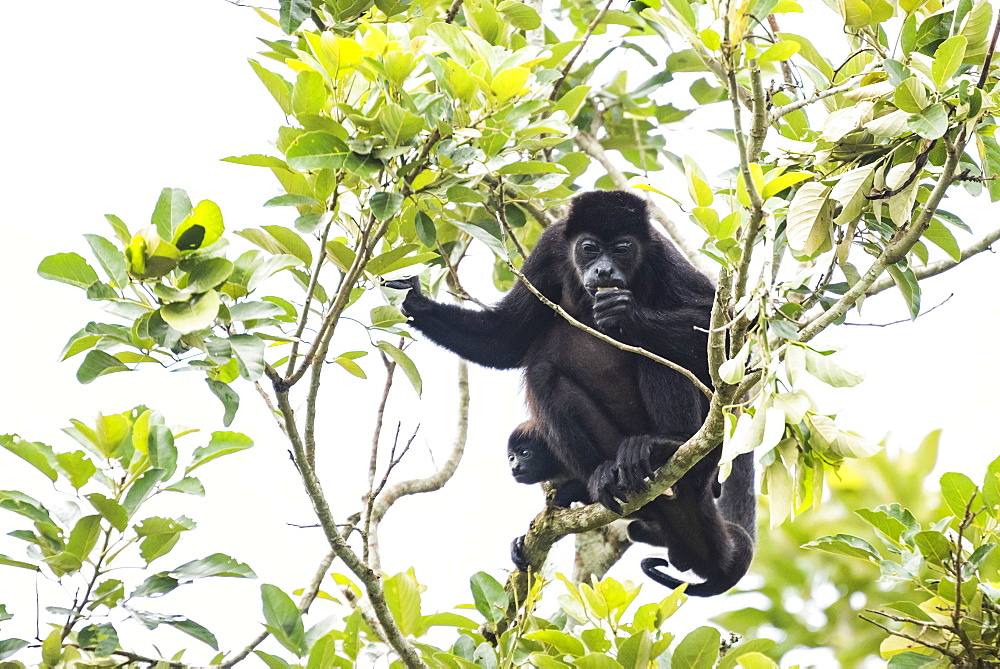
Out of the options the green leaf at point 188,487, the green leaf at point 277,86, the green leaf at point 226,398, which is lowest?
the green leaf at point 188,487

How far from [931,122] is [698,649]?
169 centimetres

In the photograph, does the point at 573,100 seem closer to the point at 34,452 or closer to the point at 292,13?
the point at 292,13

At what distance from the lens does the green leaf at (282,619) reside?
10.3 ft

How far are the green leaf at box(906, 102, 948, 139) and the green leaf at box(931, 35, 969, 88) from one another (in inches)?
3.0

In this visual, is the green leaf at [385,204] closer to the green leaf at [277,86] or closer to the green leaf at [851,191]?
the green leaf at [277,86]

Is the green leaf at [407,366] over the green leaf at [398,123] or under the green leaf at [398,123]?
under

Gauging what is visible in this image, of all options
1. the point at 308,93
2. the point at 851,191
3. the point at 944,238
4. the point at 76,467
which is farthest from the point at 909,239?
the point at 76,467

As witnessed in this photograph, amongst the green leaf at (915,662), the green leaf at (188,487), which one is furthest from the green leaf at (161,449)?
the green leaf at (915,662)

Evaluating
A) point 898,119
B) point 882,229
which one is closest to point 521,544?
point 882,229

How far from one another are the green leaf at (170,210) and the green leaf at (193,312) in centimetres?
20

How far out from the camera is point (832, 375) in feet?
7.39

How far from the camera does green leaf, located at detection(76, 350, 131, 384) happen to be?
8.67ft

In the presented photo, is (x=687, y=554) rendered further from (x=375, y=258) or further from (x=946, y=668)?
(x=375, y=258)

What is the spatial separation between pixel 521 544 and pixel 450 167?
1.98m
